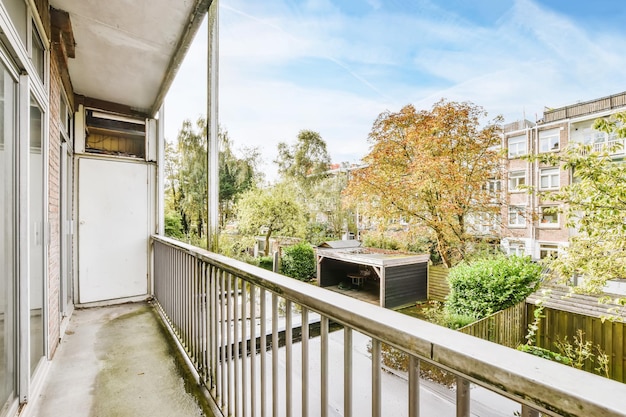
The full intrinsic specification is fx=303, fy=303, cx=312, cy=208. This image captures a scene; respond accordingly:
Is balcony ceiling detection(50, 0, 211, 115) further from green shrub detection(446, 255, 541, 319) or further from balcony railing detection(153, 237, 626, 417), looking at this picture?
green shrub detection(446, 255, 541, 319)

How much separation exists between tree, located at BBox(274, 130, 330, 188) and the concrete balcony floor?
1250cm

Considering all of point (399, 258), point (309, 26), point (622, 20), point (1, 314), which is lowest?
point (399, 258)

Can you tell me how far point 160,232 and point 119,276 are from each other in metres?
0.68

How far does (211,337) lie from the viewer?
5.24 feet

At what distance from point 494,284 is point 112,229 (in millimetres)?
5315

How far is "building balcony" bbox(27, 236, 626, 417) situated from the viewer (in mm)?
411

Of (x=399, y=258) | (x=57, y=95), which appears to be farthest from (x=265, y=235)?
(x=57, y=95)

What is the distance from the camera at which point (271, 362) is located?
1.18m

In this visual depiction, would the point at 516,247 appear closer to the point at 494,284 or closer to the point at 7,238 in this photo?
the point at 494,284

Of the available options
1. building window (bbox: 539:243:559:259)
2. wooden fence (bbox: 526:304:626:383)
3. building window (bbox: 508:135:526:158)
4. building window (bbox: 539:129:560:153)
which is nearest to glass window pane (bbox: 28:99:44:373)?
wooden fence (bbox: 526:304:626:383)

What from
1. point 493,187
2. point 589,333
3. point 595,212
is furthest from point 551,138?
point 589,333

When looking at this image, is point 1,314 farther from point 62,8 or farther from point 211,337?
point 62,8

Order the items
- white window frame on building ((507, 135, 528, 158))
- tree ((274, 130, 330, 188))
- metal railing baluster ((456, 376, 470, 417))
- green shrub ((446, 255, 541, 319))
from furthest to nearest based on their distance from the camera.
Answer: tree ((274, 130, 330, 188))
white window frame on building ((507, 135, 528, 158))
green shrub ((446, 255, 541, 319))
metal railing baluster ((456, 376, 470, 417))

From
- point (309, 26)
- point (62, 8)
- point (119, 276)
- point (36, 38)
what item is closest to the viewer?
point (36, 38)
